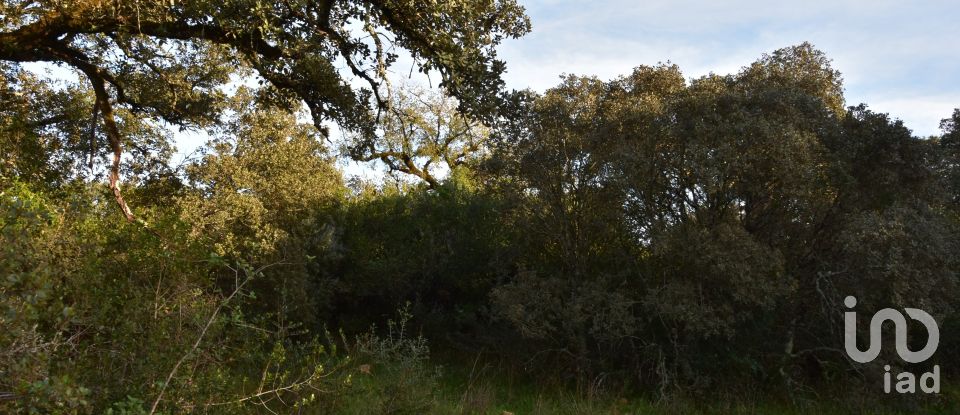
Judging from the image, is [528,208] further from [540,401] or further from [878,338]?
[878,338]

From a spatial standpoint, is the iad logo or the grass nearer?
the grass

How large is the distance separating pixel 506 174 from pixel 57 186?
25.9ft

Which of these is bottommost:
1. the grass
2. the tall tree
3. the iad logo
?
the grass

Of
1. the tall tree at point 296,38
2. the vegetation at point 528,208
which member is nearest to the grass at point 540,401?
the vegetation at point 528,208

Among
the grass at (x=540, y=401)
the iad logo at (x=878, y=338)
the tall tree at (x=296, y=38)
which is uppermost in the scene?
the tall tree at (x=296, y=38)

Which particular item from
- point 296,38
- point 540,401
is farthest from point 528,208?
point 296,38

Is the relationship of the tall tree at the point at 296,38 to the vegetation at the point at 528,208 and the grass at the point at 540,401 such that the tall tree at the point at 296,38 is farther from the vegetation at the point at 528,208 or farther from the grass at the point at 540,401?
the grass at the point at 540,401

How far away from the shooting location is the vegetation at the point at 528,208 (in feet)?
26.4

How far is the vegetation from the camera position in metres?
8.04

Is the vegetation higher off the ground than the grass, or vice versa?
the vegetation

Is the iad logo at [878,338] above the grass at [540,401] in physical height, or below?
above

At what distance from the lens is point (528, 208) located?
1180cm

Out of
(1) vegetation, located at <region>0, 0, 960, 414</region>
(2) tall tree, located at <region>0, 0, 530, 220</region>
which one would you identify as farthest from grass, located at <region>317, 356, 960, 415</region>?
(2) tall tree, located at <region>0, 0, 530, 220</region>

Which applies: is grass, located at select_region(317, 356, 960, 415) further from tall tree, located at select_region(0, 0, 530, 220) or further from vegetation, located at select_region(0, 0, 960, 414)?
tall tree, located at select_region(0, 0, 530, 220)
